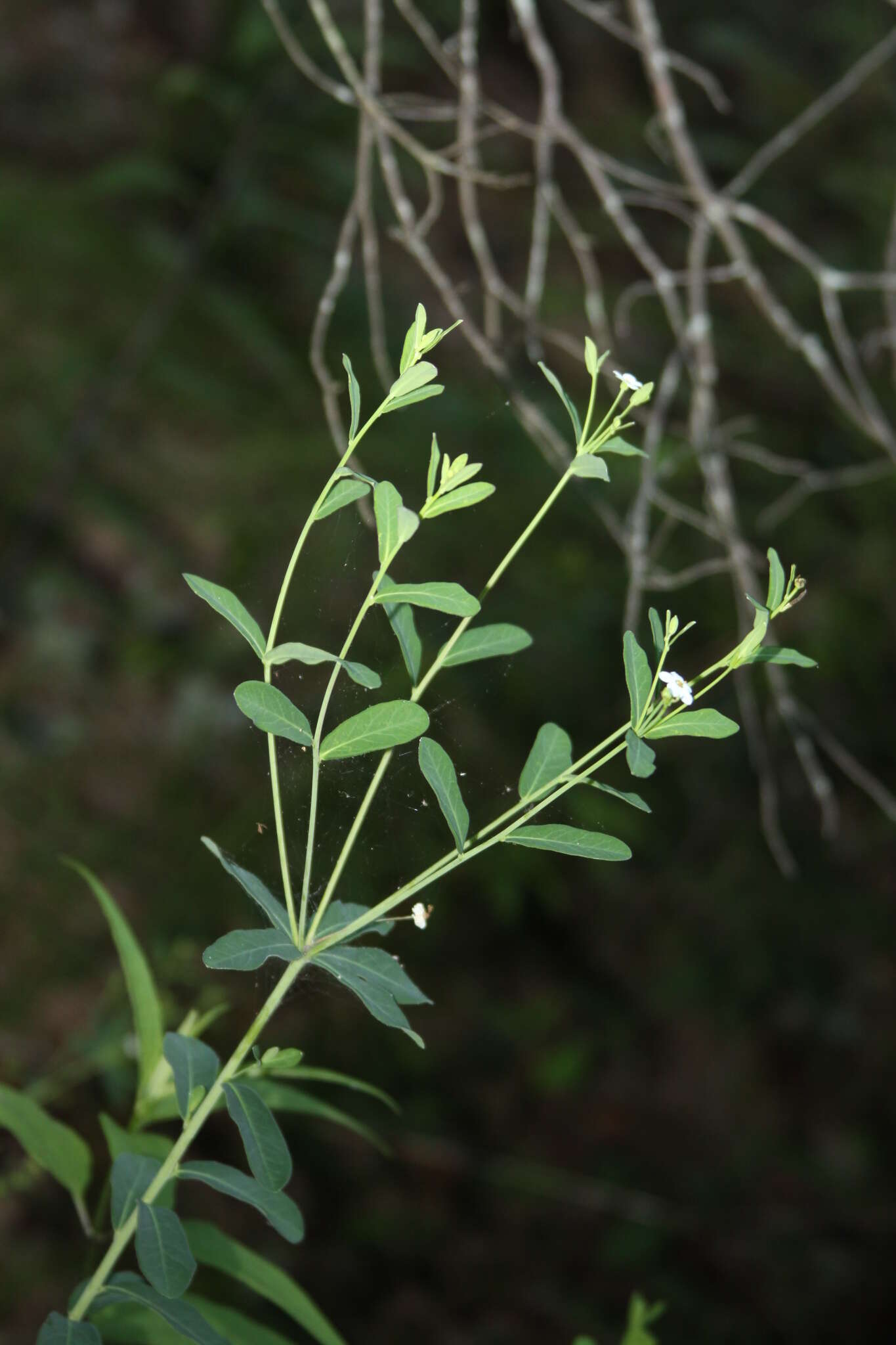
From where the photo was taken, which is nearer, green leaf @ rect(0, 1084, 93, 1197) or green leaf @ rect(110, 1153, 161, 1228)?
green leaf @ rect(110, 1153, 161, 1228)

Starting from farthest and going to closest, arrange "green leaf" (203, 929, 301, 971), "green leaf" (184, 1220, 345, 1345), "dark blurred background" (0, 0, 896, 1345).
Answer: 1. "dark blurred background" (0, 0, 896, 1345)
2. "green leaf" (184, 1220, 345, 1345)
3. "green leaf" (203, 929, 301, 971)

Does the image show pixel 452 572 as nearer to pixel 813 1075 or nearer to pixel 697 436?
pixel 697 436

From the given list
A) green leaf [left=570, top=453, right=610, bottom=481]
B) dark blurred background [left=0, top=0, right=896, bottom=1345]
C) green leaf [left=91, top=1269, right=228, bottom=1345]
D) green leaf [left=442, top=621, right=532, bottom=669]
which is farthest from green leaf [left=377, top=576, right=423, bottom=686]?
dark blurred background [left=0, top=0, right=896, bottom=1345]

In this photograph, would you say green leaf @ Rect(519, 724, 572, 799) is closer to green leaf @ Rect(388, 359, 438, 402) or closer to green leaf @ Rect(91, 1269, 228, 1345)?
green leaf @ Rect(388, 359, 438, 402)

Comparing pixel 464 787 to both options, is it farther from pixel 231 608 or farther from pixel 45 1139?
pixel 231 608

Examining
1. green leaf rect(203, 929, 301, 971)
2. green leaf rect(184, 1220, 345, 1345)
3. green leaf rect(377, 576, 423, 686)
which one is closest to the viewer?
green leaf rect(203, 929, 301, 971)

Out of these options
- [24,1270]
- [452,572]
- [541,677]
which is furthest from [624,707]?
[24,1270]

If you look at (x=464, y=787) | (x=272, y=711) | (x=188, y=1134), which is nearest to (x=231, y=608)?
(x=272, y=711)
